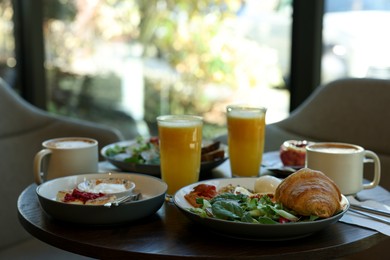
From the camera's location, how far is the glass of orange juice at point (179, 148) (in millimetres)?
1367

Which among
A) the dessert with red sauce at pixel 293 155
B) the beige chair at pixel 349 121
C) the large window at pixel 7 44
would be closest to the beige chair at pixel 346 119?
the beige chair at pixel 349 121

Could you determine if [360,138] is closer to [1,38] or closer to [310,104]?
[310,104]

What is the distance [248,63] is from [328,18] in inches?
23.6

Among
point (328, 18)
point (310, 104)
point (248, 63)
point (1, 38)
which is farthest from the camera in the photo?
point (1, 38)

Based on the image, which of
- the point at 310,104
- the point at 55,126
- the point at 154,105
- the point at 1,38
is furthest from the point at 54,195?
the point at 1,38

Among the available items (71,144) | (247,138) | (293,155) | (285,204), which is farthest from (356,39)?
(285,204)

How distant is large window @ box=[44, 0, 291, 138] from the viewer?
3293mm

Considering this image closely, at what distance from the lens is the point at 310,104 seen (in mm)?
2371

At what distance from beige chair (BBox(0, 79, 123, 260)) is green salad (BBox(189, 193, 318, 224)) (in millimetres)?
1153

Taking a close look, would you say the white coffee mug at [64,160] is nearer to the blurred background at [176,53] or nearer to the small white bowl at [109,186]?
the small white bowl at [109,186]

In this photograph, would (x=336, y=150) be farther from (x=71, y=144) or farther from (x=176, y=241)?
(x=71, y=144)

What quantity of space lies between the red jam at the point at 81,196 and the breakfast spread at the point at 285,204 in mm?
202

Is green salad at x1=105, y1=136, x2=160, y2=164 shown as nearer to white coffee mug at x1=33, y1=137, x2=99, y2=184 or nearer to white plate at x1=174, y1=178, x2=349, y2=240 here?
white coffee mug at x1=33, y1=137, x2=99, y2=184

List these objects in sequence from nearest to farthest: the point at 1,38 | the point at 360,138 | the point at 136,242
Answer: the point at 136,242
the point at 360,138
the point at 1,38
